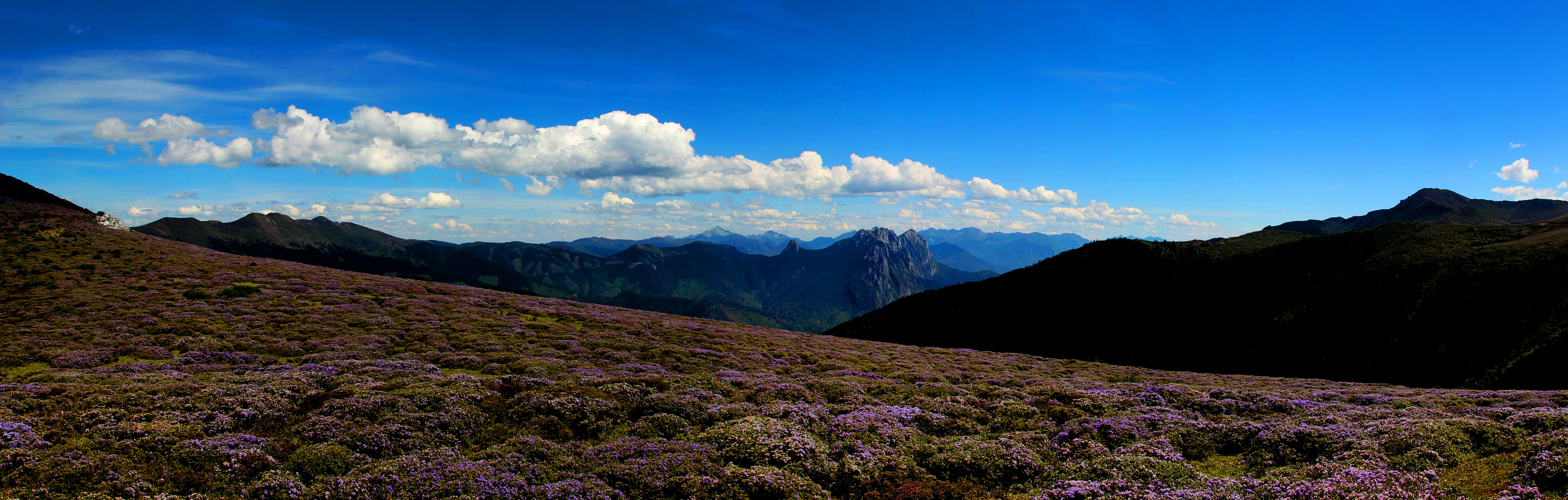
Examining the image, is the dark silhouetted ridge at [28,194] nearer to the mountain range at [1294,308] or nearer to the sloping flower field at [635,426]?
the sloping flower field at [635,426]

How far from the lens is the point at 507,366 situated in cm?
3120

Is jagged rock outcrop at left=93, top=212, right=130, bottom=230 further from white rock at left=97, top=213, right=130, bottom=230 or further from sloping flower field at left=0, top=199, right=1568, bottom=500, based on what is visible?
sloping flower field at left=0, top=199, right=1568, bottom=500

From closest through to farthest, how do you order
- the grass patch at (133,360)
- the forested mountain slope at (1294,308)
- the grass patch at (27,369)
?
the grass patch at (27,369)
the grass patch at (133,360)
the forested mountain slope at (1294,308)

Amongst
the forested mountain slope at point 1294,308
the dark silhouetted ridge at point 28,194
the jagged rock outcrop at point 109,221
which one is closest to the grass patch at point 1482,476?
the forested mountain slope at point 1294,308

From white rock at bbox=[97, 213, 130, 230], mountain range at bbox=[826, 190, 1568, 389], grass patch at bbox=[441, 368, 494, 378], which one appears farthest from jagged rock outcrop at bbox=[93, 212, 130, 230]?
mountain range at bbox=[826, 190, 1568, 389]

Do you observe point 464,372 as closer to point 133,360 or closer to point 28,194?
point 133,360

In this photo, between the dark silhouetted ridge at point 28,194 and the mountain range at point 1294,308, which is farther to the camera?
the dark silhouetted ridge at point 28,194

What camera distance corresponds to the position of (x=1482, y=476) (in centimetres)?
1432

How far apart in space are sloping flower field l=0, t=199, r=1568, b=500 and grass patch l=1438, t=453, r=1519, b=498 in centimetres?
8

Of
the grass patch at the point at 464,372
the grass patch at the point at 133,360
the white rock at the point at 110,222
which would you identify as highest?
the white rock at the point at 110,222

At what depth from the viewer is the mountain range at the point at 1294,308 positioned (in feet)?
221

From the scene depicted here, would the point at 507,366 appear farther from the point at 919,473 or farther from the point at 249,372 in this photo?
the point at 919,473

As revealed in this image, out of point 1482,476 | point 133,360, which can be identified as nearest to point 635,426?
point 1482,476

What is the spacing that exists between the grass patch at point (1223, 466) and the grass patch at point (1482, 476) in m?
4.24
